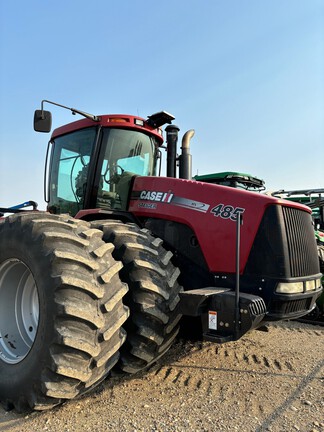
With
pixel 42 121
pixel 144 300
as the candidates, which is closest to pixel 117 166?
pixel 42 121

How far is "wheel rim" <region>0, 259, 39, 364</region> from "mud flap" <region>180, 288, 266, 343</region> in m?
1.36

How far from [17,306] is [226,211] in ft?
6.79

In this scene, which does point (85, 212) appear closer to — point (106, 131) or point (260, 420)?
point (106, 131)

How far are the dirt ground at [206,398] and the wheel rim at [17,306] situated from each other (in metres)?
0.65

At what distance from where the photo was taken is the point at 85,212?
3896mm

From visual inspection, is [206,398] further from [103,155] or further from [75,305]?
[103,155]

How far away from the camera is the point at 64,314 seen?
7.91 feet

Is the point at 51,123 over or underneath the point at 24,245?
over

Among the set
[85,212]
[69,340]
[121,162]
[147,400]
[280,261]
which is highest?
[121,162]

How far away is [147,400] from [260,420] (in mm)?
848

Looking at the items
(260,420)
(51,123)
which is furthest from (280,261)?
(51,123)

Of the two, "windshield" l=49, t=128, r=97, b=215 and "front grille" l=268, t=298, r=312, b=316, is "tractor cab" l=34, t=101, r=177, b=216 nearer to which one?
"windshield" l=49, t=128, r=97, b=215

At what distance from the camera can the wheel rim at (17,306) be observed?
3.17m

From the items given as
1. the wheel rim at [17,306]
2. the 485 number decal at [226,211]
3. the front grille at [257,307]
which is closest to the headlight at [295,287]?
the front grille at [257,307]
